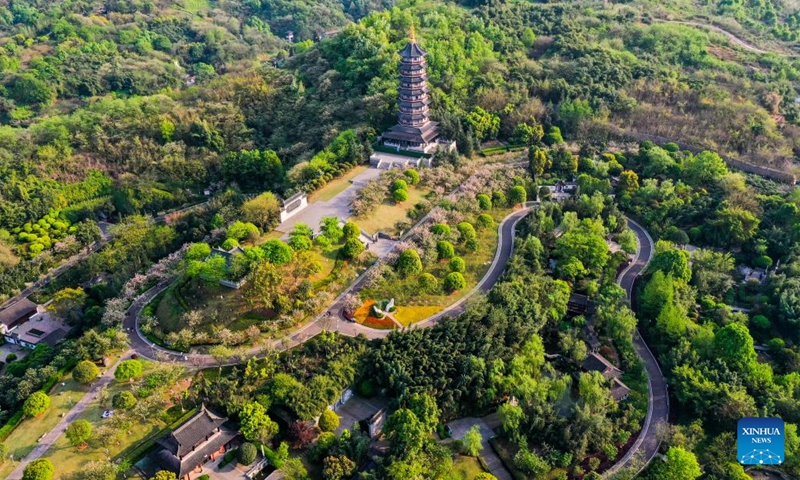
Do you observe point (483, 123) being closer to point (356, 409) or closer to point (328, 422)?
point (356, 409)

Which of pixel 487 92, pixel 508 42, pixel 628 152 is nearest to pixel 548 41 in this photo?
pixel 508 42

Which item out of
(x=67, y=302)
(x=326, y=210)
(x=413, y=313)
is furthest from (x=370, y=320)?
(x=67, y=302)

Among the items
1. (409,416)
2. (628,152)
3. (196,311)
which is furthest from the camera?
(628,152)

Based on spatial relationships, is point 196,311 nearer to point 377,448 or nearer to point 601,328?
point 377,448

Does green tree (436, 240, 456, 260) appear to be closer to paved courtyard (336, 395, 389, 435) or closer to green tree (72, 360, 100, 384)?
paved courtyard (336, 395, 389, 435)

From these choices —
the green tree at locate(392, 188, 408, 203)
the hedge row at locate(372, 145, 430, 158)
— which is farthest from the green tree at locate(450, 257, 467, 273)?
the hedge row at locate(372, 145, 430, 158)

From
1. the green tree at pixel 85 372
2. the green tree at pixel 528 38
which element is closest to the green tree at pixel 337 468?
the green tree at pixel 85 372
